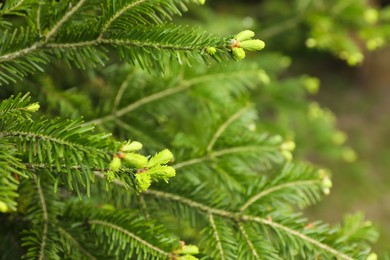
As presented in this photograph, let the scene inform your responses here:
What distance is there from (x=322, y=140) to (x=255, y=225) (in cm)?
174

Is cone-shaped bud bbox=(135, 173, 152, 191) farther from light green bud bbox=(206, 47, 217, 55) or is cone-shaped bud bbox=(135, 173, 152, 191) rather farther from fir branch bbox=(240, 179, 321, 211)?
fir branch bbox=(240, 179, 321, 211)

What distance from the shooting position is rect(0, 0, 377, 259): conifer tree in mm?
735

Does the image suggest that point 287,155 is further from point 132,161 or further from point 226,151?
point 132,161

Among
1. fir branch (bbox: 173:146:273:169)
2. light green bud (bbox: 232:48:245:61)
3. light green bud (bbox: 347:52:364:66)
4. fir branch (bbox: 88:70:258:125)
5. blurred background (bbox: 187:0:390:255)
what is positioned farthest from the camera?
blurred background (bbox: 187:0:390:255)

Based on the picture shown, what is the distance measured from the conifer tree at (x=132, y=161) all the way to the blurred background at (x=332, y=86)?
34 centimetres

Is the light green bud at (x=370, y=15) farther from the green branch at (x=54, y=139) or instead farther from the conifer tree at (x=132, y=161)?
the green branch at (x=54, y=139)

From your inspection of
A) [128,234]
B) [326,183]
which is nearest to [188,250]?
[128,234]

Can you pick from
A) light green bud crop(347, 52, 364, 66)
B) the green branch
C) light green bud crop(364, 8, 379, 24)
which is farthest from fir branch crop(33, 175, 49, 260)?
light green bud crop(364, 8, 379, 24)

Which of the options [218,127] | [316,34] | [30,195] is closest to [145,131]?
[218,127]

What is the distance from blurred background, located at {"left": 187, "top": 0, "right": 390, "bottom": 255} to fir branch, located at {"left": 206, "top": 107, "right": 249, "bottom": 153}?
0.92 ft

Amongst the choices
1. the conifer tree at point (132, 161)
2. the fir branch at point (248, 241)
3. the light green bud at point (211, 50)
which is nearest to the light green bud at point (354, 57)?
the conifer tree at point (132, 161)

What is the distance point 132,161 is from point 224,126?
62 centimetres

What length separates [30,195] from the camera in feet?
3.23

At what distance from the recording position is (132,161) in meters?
0.67
